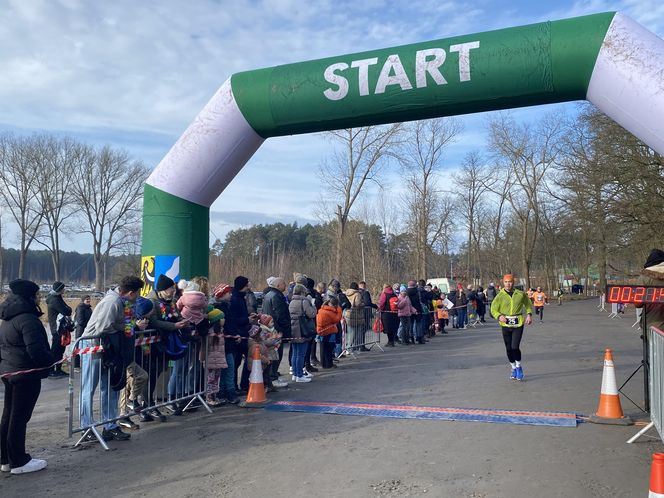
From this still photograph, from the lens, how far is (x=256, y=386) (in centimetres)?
868

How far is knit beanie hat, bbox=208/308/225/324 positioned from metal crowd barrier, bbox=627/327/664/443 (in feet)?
18.0

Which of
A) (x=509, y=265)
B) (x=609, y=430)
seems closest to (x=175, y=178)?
(x=609, y=430)

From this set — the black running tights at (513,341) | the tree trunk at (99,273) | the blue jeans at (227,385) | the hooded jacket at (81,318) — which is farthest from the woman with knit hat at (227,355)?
the tree trunk at (99,273)

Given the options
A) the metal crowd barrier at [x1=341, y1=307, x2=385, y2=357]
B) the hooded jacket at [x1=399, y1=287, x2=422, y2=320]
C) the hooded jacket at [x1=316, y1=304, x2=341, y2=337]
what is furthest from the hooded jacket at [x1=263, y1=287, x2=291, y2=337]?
the hooded jacket at [x1=399, y1=287, x2=422, y2=320]

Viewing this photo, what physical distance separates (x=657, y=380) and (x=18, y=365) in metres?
6.63

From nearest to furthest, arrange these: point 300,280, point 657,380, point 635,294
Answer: point 657,380, point 635,294, point 300,280

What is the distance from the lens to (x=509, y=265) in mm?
64875

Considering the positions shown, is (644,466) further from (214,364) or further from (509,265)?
(509,265)

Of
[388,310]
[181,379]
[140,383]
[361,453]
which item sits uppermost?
[388,310]

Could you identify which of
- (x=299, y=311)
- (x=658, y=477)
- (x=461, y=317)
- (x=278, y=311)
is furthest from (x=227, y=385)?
(x=461, y=317)

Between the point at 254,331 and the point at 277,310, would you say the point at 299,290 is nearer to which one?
the point at 277,310

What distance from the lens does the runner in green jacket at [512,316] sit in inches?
399

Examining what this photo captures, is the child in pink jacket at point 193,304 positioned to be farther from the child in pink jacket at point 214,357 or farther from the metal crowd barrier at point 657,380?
the metal crowd barrier at point 657,380

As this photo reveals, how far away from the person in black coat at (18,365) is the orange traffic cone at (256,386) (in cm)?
325
